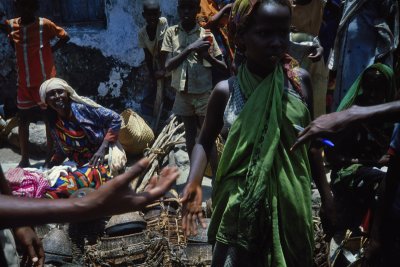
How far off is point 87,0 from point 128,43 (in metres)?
0.86

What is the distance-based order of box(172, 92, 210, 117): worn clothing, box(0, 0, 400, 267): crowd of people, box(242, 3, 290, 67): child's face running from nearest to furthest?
box(0, 0, 400, 267): crowd of people, box(242, 3, 290, 67): child's face, box(172, 92, 210, 117): worn clothing

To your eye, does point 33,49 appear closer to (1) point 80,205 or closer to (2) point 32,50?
(2) point 32,50

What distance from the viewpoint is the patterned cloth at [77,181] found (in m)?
4.75

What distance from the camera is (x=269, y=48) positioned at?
2.25 meters

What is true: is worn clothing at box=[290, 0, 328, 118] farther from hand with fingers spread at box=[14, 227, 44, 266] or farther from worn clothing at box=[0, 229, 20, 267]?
worn clothing at box=[0, 229, 20, 267]

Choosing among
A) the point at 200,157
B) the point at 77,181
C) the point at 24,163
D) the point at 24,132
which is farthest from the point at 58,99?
the point at 200,157

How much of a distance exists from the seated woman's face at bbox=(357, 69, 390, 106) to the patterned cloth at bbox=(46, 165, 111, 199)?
257cm

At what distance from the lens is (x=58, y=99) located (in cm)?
482

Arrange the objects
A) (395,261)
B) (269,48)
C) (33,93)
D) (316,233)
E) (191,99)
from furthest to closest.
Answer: (33,93) → (191,99) → (316,233) → (269,48) → (395,261)

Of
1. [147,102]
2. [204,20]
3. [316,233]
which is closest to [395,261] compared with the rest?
[316,233]

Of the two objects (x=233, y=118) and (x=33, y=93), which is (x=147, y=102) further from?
(x=233, y=118)

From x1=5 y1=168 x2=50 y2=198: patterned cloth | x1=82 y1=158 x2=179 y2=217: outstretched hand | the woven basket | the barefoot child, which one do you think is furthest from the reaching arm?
the woven basket

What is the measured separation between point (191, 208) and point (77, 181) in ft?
8.67

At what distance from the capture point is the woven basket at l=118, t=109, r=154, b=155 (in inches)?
240
